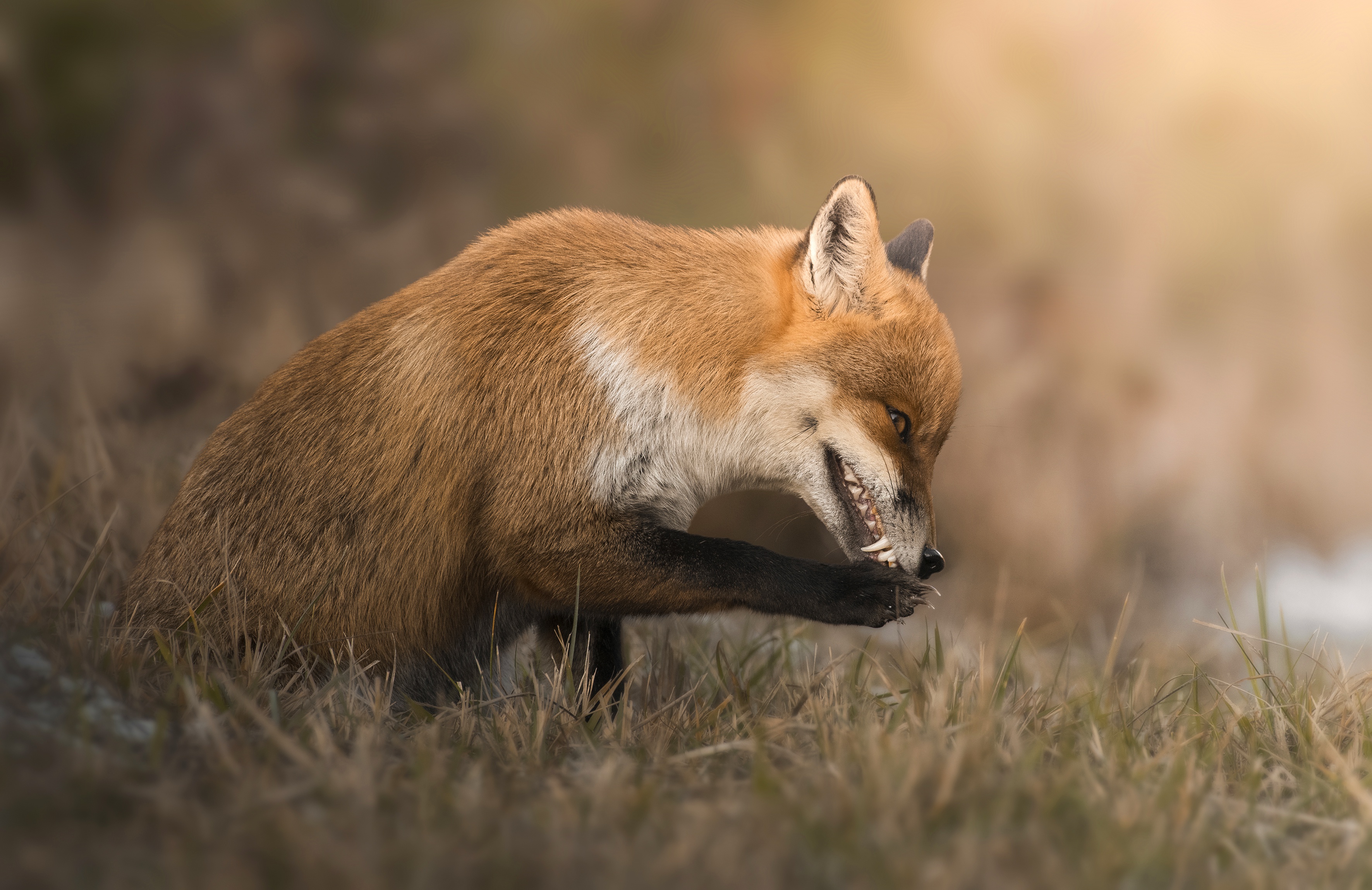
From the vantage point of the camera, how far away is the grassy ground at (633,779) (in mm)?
1827

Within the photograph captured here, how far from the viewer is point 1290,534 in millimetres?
6980

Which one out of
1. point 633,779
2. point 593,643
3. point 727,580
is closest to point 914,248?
point 727,580

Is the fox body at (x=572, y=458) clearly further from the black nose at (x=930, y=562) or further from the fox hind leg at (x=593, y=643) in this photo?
the fox hind leg at (x=593, y=643)

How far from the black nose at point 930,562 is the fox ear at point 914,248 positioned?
127cm

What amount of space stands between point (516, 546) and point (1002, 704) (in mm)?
1864

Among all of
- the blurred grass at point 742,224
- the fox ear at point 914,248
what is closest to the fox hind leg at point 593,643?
the blurred grass at point 742,224

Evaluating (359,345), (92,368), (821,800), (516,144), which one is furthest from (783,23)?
(821,800)

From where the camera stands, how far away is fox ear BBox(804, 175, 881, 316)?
3447 mm

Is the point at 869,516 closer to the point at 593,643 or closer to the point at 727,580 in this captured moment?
the point at 727,580

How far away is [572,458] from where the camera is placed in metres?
3.30

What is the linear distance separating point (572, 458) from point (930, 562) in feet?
4.78

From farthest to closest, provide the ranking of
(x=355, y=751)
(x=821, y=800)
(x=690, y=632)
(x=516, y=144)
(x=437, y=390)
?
1. (x=516, y=144)
2. (x=690, y=632)
3. (x=437, y=390)
4. (x=355, y=751)
5. (x=821, y=800)

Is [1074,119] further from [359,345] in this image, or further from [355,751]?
[355,751]

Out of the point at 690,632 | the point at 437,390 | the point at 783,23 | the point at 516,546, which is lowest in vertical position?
the point at 690,632
